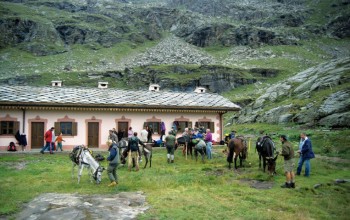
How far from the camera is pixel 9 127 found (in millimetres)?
20859

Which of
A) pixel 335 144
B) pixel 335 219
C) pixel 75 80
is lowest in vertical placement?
pixel 335 219

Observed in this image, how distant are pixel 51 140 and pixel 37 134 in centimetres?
211

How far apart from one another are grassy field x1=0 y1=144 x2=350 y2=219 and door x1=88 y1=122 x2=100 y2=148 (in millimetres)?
5930

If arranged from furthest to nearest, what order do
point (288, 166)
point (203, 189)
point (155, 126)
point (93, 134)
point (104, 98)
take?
point (155, 126)
point (104, 98)
point (93, 134)
point (288, 166)
point (203, 189)

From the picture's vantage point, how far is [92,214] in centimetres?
835

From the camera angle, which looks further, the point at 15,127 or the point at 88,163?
the point at 15,127

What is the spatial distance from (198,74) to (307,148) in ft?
212

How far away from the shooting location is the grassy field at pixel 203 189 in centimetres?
878

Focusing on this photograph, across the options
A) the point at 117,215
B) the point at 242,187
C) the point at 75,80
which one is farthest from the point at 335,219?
the point at 75,80

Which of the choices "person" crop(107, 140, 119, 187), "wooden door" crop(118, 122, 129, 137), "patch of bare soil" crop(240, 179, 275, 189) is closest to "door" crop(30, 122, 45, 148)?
"wooden door" crop(118, 122, 129, 137)

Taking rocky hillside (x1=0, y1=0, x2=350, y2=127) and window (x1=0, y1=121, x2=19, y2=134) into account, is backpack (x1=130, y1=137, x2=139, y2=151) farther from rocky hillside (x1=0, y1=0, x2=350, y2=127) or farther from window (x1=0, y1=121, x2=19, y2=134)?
rocky hillside (x1=0, y1=0, x2=350, y2=127)

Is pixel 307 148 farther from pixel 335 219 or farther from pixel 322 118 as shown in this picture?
pixel 322 118

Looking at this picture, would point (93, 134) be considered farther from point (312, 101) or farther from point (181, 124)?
point (312, 101)

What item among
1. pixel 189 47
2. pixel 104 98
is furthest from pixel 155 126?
pixel 189 47
